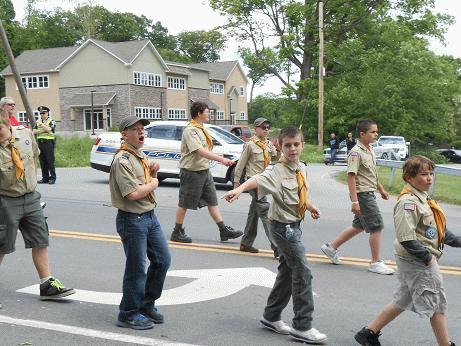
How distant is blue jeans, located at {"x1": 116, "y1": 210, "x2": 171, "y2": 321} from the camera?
Result: 4957 mm

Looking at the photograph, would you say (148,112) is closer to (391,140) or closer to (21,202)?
(391,140)

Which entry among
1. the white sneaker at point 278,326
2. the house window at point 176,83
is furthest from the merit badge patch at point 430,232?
the house window at point 176,83

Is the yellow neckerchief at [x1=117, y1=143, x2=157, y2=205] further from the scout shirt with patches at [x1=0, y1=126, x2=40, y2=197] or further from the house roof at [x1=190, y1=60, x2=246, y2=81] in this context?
the house roof at [x1=190, y1=60, x2=246, y2=81]

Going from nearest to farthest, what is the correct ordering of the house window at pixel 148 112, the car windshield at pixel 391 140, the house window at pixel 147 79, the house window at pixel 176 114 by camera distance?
the car windshield at pixel 391 140 → the house window at pixel 148 112 → the house window at pixel 147 79 → the house window at pixel 176 114

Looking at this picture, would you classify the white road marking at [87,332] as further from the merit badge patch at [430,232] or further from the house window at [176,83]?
the house window at [176,83]

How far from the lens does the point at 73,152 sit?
29047mm

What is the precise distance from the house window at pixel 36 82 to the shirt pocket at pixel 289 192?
2177 inches

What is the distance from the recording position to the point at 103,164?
56.0ft

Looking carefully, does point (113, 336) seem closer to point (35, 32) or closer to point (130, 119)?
point (130, 119)

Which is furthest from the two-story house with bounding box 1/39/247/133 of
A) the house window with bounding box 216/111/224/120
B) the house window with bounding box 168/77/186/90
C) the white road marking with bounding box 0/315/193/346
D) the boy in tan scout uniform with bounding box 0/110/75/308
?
the white road marking with bounding box 0/315/193/346

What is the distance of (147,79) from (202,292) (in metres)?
51.9

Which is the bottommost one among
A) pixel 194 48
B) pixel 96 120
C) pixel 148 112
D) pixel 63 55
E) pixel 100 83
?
pixel 96 120

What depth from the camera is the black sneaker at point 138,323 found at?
5.02m

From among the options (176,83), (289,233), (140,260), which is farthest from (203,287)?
(176,83)
